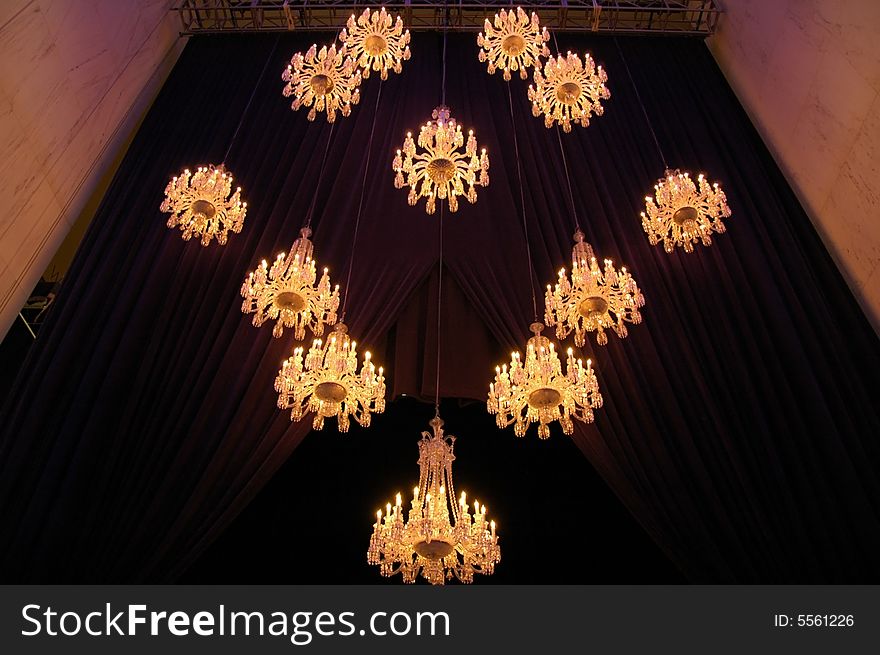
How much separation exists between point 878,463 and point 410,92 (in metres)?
5.31

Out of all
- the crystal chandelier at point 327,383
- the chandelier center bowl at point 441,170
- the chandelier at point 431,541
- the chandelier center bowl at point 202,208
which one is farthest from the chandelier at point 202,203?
the chandelier at point 431,541

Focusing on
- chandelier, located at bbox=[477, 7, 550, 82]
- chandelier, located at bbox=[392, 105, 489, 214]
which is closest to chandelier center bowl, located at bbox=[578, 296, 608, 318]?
chandelier, located at bbox=[392, 105, 489, 214]

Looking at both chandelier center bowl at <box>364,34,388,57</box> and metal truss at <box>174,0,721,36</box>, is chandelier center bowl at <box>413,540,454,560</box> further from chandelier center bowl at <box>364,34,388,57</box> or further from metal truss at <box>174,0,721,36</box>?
metal truss at <box>174,0,721,36</box>

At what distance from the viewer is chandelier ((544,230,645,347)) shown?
4285 mm

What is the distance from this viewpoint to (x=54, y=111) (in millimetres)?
5809

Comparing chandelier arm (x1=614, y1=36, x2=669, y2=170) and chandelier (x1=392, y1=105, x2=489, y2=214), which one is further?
chandelier arm (x1=614, y1=36, x2=669, y2=170)

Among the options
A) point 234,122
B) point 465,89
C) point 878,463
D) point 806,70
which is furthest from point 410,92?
point 878,463

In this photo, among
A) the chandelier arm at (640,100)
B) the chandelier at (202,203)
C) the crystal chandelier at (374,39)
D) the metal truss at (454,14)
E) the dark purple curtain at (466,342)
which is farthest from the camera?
the metal truss at (454,14)

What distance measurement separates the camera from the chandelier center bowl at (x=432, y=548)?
3816mm

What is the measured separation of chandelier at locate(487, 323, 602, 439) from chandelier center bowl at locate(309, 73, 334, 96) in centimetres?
266

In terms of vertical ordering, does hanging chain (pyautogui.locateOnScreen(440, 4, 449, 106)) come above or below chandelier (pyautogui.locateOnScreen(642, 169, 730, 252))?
above

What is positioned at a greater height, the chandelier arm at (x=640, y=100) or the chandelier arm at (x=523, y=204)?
the chandelier arm at (x=640, y=100)

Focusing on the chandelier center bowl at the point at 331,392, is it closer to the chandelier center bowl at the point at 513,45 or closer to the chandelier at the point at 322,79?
the chandelier at the point at 322,79

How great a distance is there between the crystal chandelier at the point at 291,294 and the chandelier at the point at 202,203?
42.0 inches
